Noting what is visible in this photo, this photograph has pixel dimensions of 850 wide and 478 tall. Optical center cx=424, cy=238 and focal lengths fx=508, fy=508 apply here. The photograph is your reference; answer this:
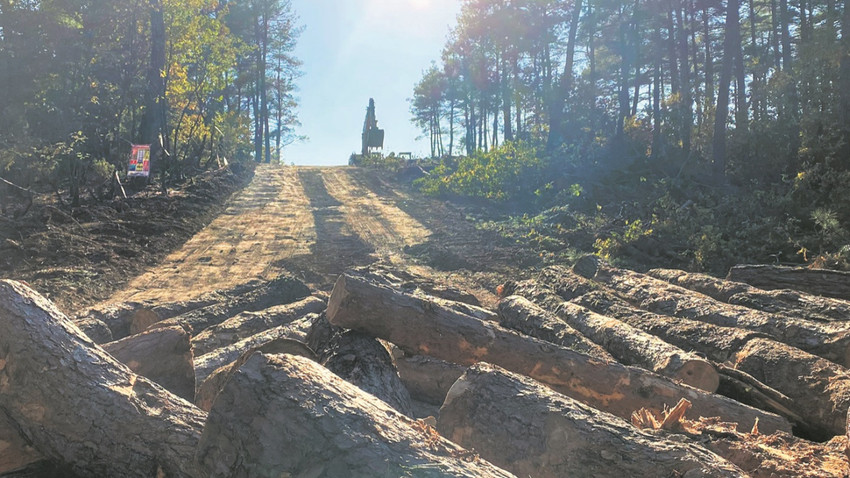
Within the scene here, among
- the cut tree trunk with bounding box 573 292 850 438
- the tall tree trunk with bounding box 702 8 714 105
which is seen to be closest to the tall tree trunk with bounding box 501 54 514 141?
the tall tree trunk with bounding box 702 8 714 105

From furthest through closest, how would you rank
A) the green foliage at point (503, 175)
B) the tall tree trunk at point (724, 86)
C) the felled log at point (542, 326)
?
the green foliage at point (503, 175)
the tall tree trunk at point (724, 86)
the felled log at point (542, 326)

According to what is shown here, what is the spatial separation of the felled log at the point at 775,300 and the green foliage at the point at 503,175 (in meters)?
14.0

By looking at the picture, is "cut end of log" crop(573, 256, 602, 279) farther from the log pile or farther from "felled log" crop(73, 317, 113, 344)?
"felled log" crop(73, 317, 113, 344)

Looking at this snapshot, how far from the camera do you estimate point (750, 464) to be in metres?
2.95

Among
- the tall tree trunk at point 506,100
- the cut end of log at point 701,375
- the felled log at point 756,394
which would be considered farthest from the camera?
the tall tree trunk at point 506,100

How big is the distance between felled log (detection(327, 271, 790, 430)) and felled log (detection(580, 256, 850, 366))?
1.50 metres

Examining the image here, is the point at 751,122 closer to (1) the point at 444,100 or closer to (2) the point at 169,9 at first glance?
(2) the point at 169,9

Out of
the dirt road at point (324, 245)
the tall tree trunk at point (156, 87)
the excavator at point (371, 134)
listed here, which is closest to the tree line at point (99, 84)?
the tall tree trunk at point (156, 87)

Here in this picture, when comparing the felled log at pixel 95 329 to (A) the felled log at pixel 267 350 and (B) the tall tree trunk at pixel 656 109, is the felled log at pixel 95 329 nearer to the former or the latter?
(A) the felled log at pixel 267 350

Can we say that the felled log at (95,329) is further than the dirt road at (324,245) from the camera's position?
No

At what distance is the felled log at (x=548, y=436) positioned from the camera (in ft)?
8.77

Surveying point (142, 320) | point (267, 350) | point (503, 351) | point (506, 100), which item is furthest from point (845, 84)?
point (506, 100)

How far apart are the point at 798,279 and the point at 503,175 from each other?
49.7 ft

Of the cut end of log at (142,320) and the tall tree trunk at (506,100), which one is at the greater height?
the tall tree trunk at (506,100)
